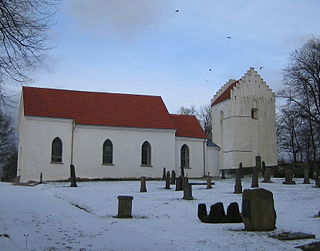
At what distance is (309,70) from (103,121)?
1886 centimetres

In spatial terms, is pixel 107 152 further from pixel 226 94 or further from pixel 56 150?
pixel 226 94

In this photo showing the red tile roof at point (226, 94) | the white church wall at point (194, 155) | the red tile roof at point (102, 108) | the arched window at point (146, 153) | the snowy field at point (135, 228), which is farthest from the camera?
the red tile roof at point (226, 94)

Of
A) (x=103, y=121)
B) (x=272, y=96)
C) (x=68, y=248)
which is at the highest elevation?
(x=272, y=96)

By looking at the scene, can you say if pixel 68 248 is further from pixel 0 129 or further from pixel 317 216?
pixel 0 129

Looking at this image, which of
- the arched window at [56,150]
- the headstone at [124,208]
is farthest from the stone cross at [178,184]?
the arched window at [56,150]

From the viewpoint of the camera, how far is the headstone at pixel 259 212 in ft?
36.9

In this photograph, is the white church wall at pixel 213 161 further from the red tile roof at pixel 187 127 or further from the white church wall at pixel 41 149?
the white church wall at pixel 41 149

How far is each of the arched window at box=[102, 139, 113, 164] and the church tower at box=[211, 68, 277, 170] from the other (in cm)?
1419

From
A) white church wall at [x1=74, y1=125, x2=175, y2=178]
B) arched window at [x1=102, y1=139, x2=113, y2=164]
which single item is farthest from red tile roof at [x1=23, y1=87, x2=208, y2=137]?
arched window at [x1=102, y1=139, x2=113, y2=164]

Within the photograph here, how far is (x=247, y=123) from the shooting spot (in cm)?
4712

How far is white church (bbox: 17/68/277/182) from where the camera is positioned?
120 ft

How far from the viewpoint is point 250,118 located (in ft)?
155

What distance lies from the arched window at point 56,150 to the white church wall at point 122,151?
50.7 inches

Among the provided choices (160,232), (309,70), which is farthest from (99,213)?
(309,70)
